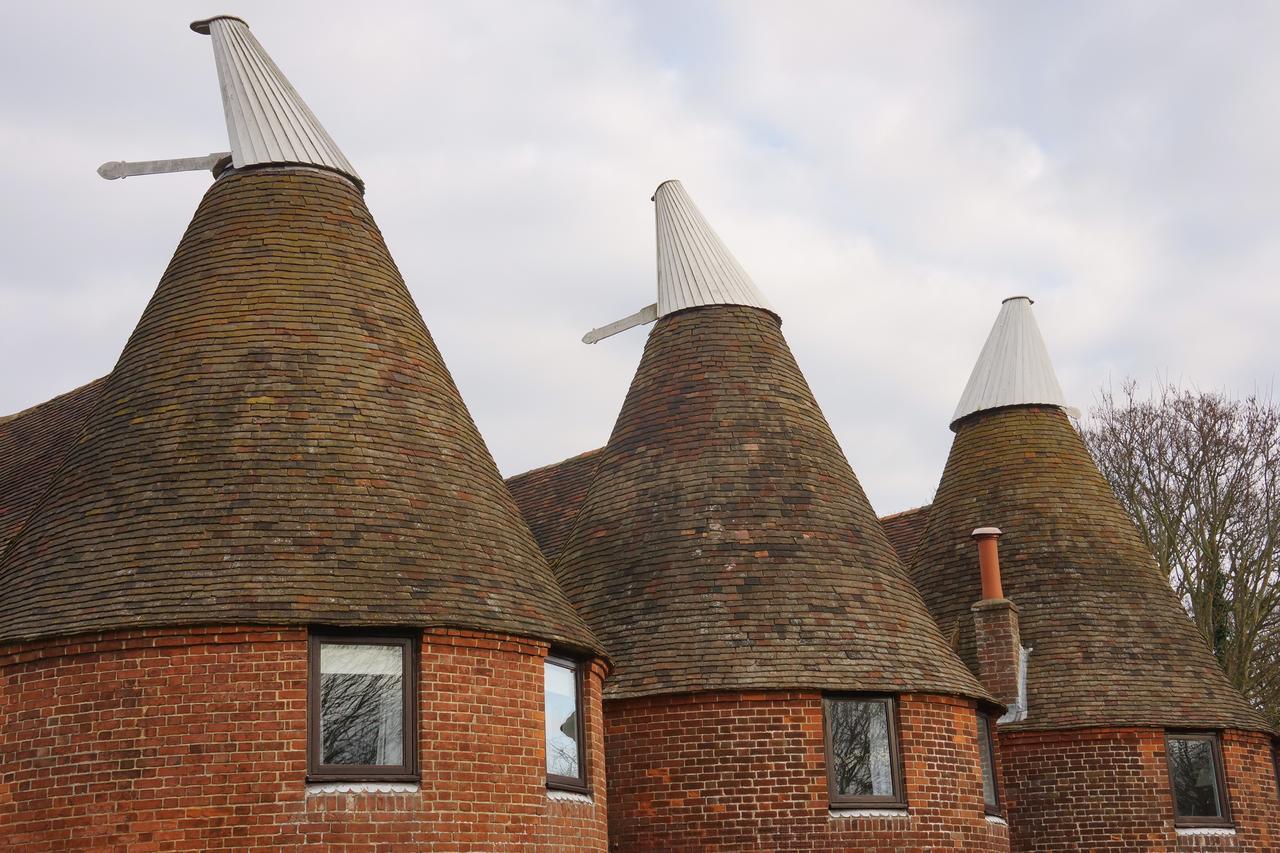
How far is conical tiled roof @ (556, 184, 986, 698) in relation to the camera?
55.7 feet

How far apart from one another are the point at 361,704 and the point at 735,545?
597 centimetres

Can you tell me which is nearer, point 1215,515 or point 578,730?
point 578,730

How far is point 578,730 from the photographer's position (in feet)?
50.0

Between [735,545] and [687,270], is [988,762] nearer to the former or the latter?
[735,545]

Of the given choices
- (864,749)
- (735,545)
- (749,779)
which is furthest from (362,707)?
(864,749)

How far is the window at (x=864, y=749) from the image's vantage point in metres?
16.6

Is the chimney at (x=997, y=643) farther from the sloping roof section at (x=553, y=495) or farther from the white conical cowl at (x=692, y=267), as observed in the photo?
the sloping roof section at (x=553, y=495)

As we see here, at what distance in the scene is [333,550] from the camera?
1362cm

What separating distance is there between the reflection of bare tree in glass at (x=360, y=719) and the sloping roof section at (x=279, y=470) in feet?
1.88

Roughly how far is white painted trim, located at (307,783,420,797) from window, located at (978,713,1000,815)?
26.0 ft

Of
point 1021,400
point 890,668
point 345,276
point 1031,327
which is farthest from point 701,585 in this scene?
point 1031,327

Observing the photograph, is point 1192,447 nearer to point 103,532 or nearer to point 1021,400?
point 1021,400

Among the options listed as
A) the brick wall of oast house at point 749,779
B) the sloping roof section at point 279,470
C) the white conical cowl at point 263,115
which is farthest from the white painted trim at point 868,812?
the white conical cowl at point 263,115

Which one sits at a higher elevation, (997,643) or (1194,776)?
(997,643)
